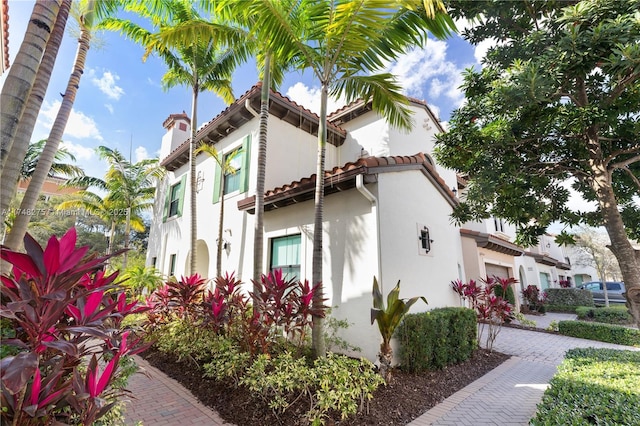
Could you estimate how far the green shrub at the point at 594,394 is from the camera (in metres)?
3.10

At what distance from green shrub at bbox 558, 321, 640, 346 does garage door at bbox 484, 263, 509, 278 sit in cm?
441

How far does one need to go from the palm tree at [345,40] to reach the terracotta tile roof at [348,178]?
926 mm

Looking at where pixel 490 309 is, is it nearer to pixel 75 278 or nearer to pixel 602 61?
pixel 602 61

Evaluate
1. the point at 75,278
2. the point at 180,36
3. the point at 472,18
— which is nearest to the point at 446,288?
the point at 472,18

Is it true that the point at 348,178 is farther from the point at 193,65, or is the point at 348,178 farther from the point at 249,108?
the point at 193,65

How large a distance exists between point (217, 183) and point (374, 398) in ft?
33.0

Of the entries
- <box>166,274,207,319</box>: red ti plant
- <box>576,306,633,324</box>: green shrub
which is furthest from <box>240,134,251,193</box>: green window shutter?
<box>576,306,633,324</box>: green shrub

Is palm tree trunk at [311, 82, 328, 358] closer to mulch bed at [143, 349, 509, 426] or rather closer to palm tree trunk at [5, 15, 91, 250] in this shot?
mulch bed at [143, 349, 509, 426]

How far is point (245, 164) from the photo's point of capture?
35.0 ft

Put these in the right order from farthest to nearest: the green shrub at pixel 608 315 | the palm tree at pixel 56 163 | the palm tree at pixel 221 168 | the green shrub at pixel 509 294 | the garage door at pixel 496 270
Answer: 1. the palm tree at pixel 56 163
2. the garage door at pixel 496 270
3. the green shrub at pixel 509 294
4. the green shrub at pixel 608 315
5. the palm tree at pixel 221 168

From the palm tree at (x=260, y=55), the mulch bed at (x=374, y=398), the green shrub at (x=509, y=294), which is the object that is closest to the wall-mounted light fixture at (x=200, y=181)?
the palm tree at (x=260, y=55)

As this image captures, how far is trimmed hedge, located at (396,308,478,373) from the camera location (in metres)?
6.11

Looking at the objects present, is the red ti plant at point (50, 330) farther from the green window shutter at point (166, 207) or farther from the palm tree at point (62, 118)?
the green window shutter at point (166, 207)

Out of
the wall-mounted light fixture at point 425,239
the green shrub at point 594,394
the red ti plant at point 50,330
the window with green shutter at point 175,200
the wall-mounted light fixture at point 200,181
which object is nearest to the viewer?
the red ti plant at point 50,330
